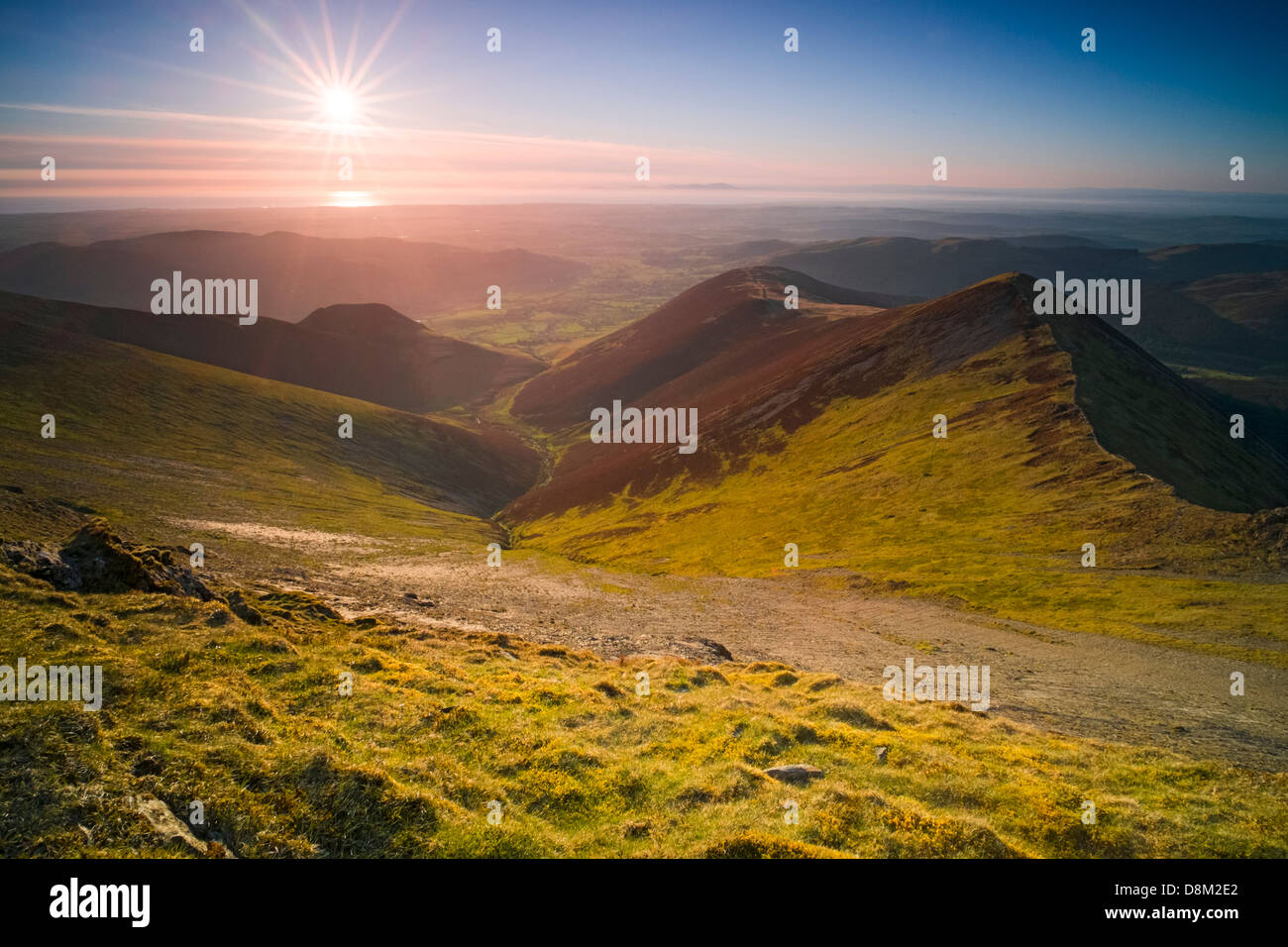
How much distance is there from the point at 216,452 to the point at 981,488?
124m

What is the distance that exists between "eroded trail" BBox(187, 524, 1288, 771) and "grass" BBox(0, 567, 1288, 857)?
8683 millimetres

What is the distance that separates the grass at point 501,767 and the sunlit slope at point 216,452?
34139 mm

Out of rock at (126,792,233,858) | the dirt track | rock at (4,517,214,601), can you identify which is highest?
rock at (4,517,214,601)

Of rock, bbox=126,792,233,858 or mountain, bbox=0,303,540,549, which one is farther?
mountain, bbox=0,303,540,549

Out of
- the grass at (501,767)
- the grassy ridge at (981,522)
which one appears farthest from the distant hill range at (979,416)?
the grass at (501,767)

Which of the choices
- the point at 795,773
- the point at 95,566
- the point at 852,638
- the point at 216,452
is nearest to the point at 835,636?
the point at 852,638

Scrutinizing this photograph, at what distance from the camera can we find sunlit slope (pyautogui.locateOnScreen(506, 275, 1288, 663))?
5281cm

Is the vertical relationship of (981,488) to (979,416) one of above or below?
below

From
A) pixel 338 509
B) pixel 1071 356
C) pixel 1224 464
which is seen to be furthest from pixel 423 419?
pixel 1224 464

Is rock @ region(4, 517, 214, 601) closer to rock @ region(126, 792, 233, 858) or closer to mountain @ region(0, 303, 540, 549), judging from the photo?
rock @ region(126, 792, 233, 858)

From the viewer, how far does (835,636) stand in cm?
5122

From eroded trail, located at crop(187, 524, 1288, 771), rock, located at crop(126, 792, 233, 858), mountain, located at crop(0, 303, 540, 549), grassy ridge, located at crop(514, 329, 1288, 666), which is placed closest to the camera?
rock, located at crop(126, 792, 233, 858)

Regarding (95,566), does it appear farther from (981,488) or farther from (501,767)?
(981,488)

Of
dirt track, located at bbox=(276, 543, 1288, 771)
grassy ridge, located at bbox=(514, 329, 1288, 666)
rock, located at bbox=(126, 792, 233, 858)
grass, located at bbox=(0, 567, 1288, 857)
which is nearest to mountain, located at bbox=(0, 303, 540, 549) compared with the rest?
dirt track, located at bbox=(276, 543, 1288, 771)
